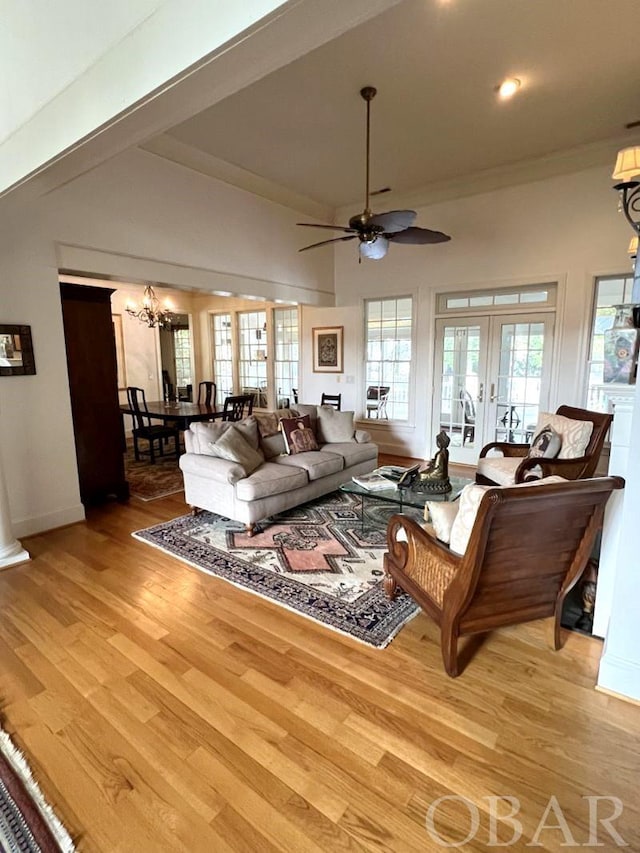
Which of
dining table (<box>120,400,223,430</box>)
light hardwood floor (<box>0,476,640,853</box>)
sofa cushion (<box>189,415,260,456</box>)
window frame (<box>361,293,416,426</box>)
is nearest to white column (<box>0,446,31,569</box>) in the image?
light hardwood floor (<box>0,476,640,853</box>)

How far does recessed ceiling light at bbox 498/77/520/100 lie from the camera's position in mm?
3398

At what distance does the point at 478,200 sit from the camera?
5.38 m

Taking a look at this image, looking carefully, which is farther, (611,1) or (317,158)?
(317,158)

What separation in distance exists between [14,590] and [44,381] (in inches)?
68.4

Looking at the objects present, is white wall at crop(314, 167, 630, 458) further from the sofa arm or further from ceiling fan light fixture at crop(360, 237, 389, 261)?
the sofa arm

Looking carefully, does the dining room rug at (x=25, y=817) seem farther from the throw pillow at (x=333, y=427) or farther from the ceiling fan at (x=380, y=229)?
the throw pillow at (x=333, y=427)

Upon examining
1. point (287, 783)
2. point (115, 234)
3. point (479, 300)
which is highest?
point (115, 234)

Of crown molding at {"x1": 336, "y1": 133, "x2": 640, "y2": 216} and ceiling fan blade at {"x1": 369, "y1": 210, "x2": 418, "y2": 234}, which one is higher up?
crown molding at {"x1": 336, "y1": 133, "x2": 640, "y2": 216}

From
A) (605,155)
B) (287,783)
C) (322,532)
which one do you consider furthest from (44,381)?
(605,155)

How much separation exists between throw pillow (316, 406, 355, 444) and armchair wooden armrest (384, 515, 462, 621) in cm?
251

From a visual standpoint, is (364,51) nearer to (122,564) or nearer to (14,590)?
(122,564)

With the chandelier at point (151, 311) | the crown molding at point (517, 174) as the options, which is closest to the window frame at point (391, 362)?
the crown molding at point (517, 174)

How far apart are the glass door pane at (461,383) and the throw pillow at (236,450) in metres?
3.15

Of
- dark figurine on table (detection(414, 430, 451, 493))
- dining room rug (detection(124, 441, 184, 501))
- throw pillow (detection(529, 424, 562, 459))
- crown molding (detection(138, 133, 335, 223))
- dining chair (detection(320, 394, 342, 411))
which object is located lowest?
dining room rug (detection(124, 441, 184, 501))
